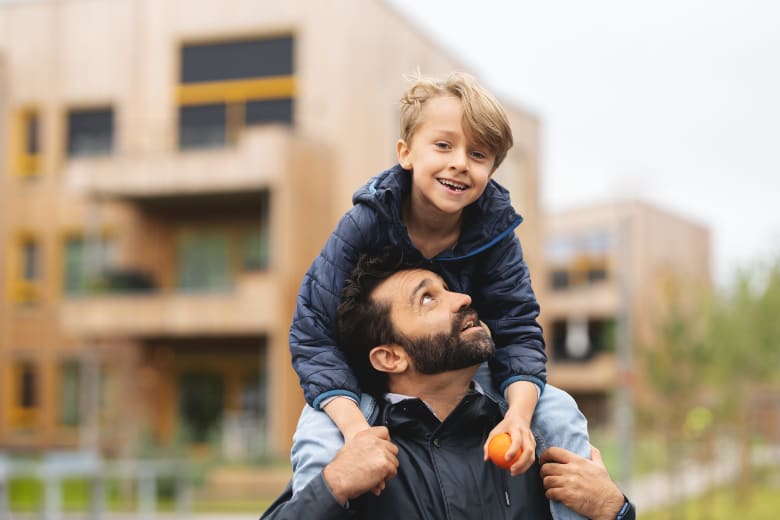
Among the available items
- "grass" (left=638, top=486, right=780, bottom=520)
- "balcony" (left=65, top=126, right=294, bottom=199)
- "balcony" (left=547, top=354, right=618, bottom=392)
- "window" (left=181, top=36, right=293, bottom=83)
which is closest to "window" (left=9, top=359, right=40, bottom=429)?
"balcony" (left=65, top=126, right=294, bottom=199)

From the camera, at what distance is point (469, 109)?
3066 millimetres

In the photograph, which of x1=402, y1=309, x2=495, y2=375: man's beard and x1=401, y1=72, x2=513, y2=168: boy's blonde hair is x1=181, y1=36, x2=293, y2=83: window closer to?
x1=401, y1=72, x2=513, y2=168: boy's blonde hair

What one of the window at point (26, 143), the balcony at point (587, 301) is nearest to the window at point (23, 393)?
the window at point (26, 143)

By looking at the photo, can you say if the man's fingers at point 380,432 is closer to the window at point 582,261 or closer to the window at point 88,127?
the window at point 88,127

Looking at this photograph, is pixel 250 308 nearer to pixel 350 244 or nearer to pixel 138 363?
pixel 138 363

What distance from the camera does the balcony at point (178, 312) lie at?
1086 inches

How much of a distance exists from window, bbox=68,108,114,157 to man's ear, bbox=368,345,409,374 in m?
30.1

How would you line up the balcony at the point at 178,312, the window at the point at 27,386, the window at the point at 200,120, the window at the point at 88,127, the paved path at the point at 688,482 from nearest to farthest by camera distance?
1. the paved path at the point at 688,482
2. the balcony at the point at 178,312
3. the window at the point at 200,120
4. the window at the point at 88,127
5. the window at the point at 27,386

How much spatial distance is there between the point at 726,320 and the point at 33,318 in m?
19.8

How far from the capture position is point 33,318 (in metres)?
33.9

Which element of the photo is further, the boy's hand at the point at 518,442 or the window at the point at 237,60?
the window at the point at 237,60

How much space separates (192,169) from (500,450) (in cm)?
2589

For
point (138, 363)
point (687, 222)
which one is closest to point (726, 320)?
point (138, 363)

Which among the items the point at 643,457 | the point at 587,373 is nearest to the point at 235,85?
the point at 643,457
